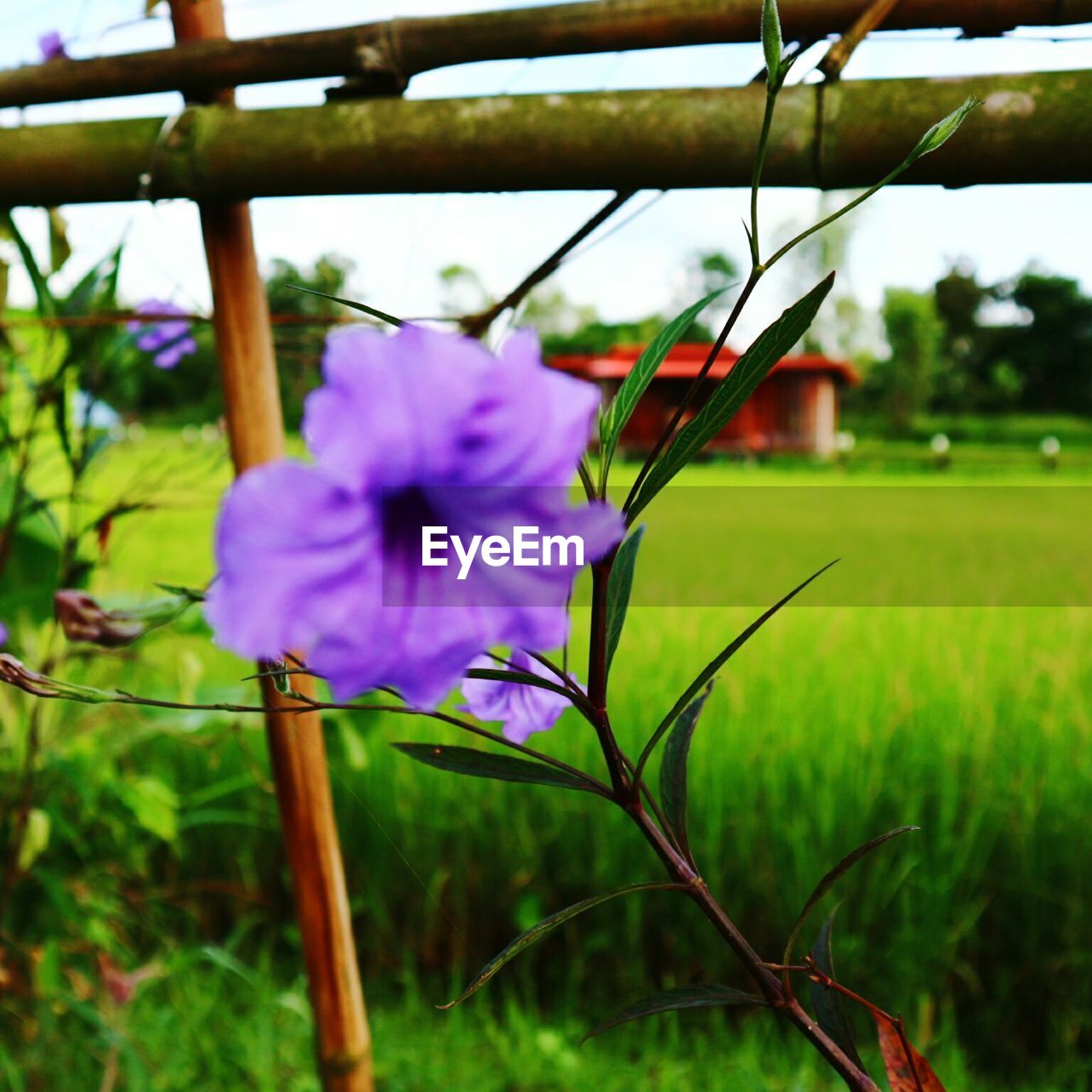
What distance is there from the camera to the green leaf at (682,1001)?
0.36 meters

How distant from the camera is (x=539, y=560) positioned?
0.23 m

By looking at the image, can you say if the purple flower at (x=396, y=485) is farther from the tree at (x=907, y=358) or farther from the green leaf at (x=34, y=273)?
the tree at (x=907, y=358)

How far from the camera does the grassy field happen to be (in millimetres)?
1235

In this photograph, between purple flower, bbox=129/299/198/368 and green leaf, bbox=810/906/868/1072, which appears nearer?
green leaf, bbox=810/906/868/1072

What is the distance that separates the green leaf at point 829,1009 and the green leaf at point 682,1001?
0.13 feet

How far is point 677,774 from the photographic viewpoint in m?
0.39

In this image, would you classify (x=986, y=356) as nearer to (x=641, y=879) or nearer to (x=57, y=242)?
(x=641, y=879)

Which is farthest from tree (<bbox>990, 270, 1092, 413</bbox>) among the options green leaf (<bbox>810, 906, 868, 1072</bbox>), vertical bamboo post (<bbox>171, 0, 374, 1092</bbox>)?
green leaf (<bbox>810, 906, 868, 1072</bbox>)

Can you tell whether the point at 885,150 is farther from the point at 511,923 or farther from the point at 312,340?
the point at 511,923

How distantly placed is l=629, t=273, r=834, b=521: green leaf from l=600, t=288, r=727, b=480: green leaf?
35 mm

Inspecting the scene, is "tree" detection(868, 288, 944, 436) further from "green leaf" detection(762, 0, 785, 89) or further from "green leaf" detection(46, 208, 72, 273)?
"green leaf" detection(762, 0, 785, 89)

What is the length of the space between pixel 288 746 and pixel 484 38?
510 millimetres

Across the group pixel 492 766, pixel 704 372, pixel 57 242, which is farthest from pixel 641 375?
pixel 57 242

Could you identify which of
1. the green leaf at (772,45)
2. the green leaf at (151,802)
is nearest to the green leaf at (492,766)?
the green leaf at (772,45)
